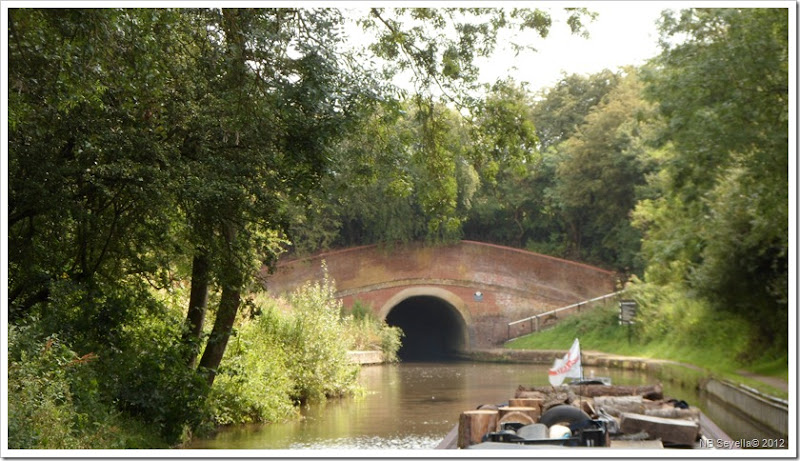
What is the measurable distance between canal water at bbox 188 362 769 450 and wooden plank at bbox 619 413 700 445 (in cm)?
267

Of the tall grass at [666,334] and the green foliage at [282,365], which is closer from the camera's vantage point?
the green foliage at [282,365]

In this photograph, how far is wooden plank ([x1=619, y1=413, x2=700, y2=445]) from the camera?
29.7 ft

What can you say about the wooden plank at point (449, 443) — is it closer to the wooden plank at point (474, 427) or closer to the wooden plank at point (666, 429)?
the wooden plank at point (474, 427)

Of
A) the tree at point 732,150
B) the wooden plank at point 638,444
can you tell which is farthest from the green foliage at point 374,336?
the wooden plank at point 638,444

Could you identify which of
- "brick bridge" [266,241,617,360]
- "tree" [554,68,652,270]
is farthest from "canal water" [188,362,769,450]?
"tree" [554,68,652,270]

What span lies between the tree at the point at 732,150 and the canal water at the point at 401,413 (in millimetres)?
2115

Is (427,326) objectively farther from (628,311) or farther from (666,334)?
(666,334)

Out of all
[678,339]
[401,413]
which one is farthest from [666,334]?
[401,413]

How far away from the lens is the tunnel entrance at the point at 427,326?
36500 millimetres

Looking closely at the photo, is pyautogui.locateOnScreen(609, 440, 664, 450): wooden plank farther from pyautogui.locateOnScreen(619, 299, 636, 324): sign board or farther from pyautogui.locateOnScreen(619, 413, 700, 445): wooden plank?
pyautogui.locateOnScreen(619, 299, 636, 324): sign board

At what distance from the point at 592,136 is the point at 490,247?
5038 millimetres

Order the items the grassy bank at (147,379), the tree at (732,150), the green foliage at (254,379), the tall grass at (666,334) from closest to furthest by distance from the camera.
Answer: the grassy bank at (147,379) < the tree at (732,150) < the green foliage at (254,379) < the tall grass at (666,334)

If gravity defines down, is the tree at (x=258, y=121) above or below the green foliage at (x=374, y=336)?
above

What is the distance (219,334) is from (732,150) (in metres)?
6.86
